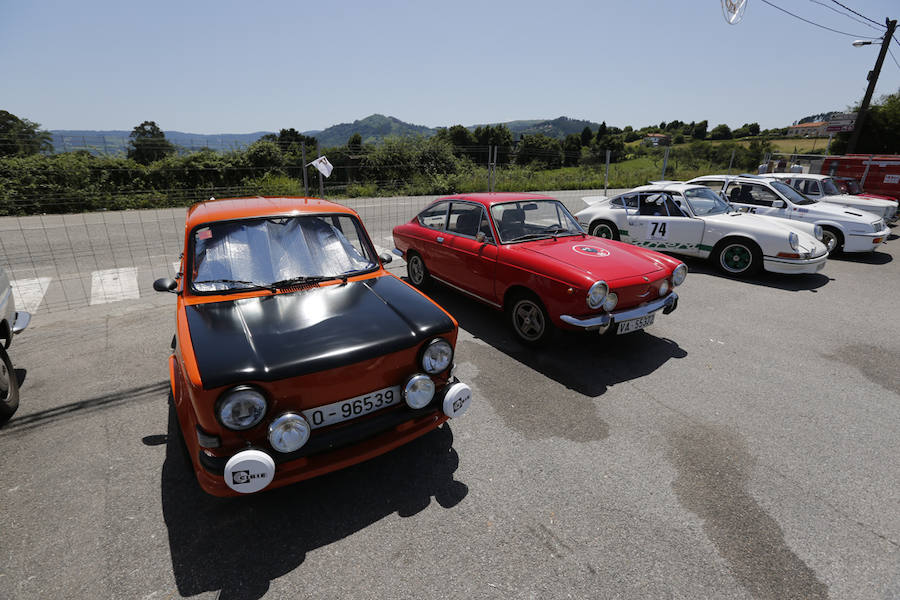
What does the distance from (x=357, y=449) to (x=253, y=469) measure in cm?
58

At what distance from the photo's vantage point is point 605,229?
8.54 metres

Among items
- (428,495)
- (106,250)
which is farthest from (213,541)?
(106,250)

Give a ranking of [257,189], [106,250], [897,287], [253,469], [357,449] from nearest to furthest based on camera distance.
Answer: [253,469], [357,449], [897,287], [106,250], [257,189]

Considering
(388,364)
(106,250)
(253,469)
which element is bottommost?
(106,250)

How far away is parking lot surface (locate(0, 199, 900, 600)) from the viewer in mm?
2154

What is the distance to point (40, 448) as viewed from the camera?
303 centimetres

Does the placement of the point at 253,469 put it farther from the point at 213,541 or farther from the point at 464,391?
the point at 464,391

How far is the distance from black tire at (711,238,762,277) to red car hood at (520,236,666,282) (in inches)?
140

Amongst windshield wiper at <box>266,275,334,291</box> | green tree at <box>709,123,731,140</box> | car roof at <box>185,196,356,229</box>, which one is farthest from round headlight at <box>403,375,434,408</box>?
green tree at <box>709,123,731,140</box>

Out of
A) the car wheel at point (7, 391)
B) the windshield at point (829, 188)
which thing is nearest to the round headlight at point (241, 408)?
the car wheel at point (7, 391)

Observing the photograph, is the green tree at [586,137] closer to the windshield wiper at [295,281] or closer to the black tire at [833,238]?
the black tire at [833,238]

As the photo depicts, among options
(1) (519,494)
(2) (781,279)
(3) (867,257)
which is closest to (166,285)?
(1) (519,494)

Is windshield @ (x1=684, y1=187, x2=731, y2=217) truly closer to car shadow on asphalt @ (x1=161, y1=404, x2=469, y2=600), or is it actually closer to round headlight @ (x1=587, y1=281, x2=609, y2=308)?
round headlight @ (x1=587, y1=281, x2=609, y2=308)

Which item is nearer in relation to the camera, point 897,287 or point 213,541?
point 213,541
